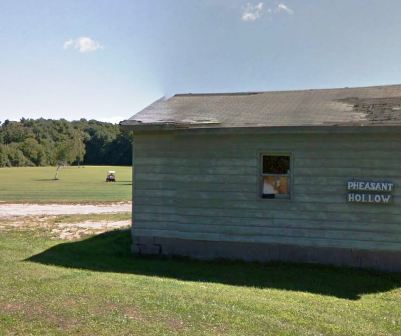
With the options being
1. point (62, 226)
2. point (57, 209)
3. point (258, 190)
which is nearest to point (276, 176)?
point (258, 190)

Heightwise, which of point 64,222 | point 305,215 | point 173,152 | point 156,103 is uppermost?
point 156,103

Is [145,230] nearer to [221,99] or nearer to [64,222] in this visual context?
[221,99]

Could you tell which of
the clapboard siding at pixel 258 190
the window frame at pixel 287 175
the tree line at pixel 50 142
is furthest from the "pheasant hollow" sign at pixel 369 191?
the tree line at pixel 50 142

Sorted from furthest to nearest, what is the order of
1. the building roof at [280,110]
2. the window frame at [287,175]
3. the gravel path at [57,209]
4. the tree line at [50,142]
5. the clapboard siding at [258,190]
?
the tree line at [50,142] → the gravel path at [57,209] → the window frame at [287,175] → the building roof at [280,110] → the clapboard siding at [258,190]

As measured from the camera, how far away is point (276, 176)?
1026cm

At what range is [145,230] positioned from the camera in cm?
1126

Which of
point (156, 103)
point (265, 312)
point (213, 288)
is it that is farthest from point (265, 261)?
point (156, 103)

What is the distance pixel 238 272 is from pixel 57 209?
1475 cm

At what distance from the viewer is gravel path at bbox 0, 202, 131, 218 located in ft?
66.0

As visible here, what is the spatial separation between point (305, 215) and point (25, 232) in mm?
8647

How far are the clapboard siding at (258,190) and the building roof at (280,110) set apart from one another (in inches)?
13.2

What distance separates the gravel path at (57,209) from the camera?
20.1 meters

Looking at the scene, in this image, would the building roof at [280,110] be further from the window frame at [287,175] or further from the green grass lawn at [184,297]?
the green grass lawn at [184,297]

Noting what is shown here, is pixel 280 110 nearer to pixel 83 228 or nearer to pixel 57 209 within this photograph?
pixel 83 228
